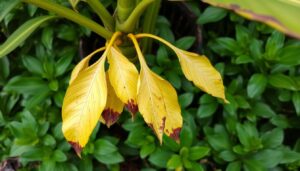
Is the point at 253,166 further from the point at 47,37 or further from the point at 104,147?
the point at 47,37

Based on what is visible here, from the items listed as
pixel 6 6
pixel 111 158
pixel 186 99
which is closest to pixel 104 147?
pixel 111 158

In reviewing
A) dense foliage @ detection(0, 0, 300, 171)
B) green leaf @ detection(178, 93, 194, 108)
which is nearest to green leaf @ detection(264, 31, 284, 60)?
dense foliage @ detection(0, 0, 300, 171)

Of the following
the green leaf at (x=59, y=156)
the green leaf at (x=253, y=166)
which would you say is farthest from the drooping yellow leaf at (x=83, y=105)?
the green leaf at (x=253, y=166)

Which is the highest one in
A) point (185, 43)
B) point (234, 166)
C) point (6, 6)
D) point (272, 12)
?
point (272, 12)

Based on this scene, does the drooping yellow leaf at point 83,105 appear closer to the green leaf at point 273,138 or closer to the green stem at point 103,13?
the green stem at point 103,13

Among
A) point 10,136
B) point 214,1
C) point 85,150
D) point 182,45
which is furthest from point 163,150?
point 214,1

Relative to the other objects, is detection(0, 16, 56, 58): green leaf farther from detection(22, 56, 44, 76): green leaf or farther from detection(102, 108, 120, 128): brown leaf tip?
detection(102, 108, 120, 128): brown leaf tip

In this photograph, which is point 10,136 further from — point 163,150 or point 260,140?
point 260,140
